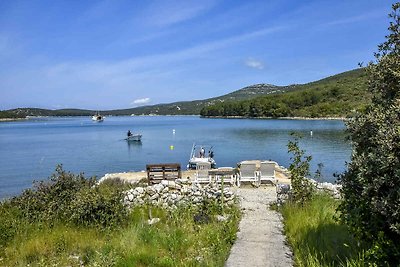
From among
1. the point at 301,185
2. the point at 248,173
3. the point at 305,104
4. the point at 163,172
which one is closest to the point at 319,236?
the point at 301,185

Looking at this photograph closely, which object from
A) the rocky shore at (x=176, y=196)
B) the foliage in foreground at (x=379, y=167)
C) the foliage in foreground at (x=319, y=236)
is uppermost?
the foliage in foreground at (x=379, y=167)

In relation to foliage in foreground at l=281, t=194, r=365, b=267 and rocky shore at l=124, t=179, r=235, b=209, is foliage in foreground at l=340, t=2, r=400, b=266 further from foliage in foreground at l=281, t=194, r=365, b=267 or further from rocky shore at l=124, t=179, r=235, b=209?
rocky shore at l=124, t=179, r=235, b=209

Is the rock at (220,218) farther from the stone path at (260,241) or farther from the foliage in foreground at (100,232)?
the stone path at (260,241)

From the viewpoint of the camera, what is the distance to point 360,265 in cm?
474

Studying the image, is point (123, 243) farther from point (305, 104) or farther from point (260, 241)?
point (305, 104)

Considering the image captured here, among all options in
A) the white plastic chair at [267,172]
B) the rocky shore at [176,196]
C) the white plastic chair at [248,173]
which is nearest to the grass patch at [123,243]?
the rocky shore at [176,196]

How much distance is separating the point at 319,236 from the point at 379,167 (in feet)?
10.4

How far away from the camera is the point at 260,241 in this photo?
24.4ft

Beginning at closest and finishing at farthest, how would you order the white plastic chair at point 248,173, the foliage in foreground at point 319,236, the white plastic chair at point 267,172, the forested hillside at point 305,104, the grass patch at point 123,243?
the foliage in foreground at point 319,236 → the grass patch at point 123,243 → the white plastic chair at point 248,173 → the white plastic chair at point 267,172 → the forested hillside at point 305,104

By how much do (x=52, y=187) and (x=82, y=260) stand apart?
3.75 m

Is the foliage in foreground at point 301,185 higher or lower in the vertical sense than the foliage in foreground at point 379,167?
lower

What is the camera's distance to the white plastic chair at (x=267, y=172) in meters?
16.7

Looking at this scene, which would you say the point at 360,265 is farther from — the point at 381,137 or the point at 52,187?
the point at 52,187

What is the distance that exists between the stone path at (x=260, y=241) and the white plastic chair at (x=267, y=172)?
550cm
